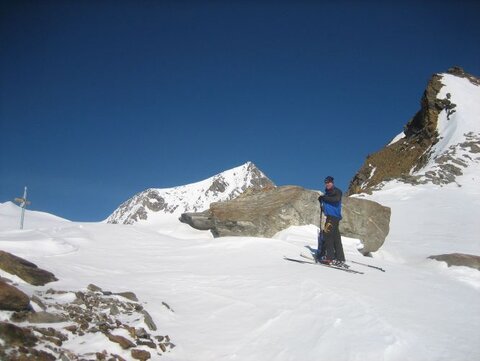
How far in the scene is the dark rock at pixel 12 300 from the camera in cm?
487

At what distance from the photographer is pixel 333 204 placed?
11180mm

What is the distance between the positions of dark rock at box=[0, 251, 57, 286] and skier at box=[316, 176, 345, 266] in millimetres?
6067

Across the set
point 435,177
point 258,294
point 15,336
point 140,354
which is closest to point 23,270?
point 15,336

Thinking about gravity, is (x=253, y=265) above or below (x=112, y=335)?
above

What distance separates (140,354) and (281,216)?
32.1 feet

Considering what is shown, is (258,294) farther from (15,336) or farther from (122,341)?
(15,336)

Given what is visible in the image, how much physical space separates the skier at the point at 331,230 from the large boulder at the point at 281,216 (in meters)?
3.09

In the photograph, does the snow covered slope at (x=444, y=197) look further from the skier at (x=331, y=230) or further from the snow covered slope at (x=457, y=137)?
the skier at (x=331, y=230)

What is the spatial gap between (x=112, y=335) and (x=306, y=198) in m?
10.7

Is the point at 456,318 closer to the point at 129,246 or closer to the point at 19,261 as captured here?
the point at 19,261

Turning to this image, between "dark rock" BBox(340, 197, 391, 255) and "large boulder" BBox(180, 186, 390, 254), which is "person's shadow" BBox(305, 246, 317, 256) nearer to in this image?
"large boulder" BBox(180, 186, 390, 254)

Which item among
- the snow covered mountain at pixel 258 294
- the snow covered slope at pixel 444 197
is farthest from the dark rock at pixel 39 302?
the snow covered slope at pixel 444 197

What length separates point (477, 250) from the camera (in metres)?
15.5

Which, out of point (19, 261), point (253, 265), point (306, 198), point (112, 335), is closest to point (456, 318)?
point (253, 265)
